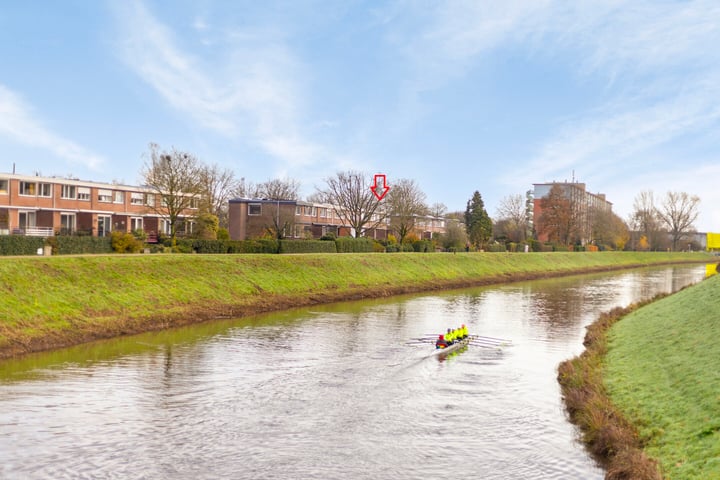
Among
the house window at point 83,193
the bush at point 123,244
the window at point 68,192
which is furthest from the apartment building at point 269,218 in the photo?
the bush at point 123,244

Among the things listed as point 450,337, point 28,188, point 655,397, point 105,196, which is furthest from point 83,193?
point 655,397

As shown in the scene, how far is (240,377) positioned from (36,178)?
58.9m

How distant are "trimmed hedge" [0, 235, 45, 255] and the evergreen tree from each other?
83.9m

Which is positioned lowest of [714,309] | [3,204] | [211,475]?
[211,475]

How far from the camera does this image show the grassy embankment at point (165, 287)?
92.5 feet

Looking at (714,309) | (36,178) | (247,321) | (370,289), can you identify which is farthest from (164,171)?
(714,309)

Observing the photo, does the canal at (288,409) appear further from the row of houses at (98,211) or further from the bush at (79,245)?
the row of houses at (98,211)

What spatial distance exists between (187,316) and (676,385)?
24.5 metres

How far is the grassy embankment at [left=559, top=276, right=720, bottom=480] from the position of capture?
12609mm

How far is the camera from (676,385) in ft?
54.3

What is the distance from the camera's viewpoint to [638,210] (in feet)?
566

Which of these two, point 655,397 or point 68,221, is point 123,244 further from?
point 655,397

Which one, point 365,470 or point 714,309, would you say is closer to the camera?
point 365,470

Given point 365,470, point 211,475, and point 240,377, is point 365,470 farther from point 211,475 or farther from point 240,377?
point 240,377
